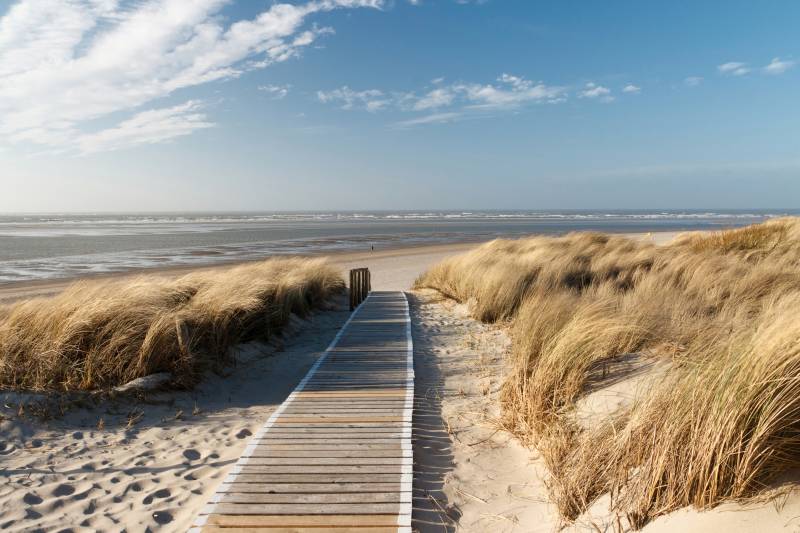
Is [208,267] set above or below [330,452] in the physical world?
above

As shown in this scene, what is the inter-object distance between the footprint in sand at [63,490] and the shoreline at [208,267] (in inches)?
289

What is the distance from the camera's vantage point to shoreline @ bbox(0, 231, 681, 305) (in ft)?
54.1

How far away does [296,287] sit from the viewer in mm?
11094

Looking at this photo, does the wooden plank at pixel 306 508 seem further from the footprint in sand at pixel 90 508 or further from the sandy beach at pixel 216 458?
the footprint in sand at pixel 90 508

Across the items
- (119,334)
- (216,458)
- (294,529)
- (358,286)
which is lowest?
(216,458)

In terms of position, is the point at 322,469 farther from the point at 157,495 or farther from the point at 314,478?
the point at 157,495

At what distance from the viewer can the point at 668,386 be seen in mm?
3602

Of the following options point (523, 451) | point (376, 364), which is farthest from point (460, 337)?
point (523, 451)

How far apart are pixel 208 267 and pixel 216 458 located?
20.0 metres

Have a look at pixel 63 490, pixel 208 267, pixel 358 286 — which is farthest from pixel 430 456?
pixel 208 267

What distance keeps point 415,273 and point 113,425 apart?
59.2ft

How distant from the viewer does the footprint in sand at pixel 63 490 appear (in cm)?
401

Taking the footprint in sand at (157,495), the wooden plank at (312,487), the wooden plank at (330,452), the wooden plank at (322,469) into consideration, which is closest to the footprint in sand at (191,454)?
the footprint in sand at (157,495)

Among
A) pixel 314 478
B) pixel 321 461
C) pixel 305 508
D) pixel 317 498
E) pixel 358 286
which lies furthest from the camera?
pixel 358 286
